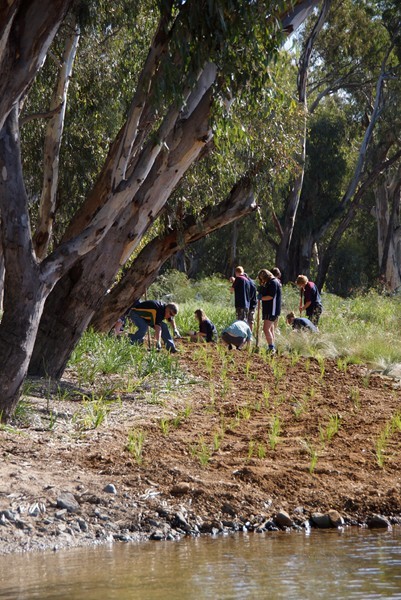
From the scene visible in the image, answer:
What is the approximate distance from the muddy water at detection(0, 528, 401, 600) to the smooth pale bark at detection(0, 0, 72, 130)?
3809 mm

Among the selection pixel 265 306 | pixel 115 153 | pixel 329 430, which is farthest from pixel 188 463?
pixel 265 306

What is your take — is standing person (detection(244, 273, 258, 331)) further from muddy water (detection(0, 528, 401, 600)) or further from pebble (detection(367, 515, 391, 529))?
muddy water (detection(0, 528, 401, 600))

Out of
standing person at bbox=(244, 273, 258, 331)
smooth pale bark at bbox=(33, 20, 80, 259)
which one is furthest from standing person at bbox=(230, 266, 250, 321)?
smooth pale bark at bbox=(33, 20, 80, 259)

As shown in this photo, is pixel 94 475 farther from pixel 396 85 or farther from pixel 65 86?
pixel 396 85

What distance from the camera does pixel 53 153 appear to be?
49.6ft

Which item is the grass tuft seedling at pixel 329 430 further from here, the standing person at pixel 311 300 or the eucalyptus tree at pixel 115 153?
the standing person at pixel 311 300

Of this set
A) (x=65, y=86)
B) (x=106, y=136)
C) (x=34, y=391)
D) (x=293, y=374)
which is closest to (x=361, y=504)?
(x=34, y=391)

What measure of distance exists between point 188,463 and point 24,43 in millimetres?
3697

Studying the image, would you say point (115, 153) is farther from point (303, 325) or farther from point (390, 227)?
point (390, 227)

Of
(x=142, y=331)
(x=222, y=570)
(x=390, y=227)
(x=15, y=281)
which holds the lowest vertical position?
(x=222, y=570)

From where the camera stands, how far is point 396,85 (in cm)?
3422

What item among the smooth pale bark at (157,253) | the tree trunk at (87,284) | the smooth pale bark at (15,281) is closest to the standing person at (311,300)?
the smooth pale bark at (157,253)

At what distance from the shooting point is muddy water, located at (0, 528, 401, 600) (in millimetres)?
5102

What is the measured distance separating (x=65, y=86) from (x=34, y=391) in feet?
22.2
